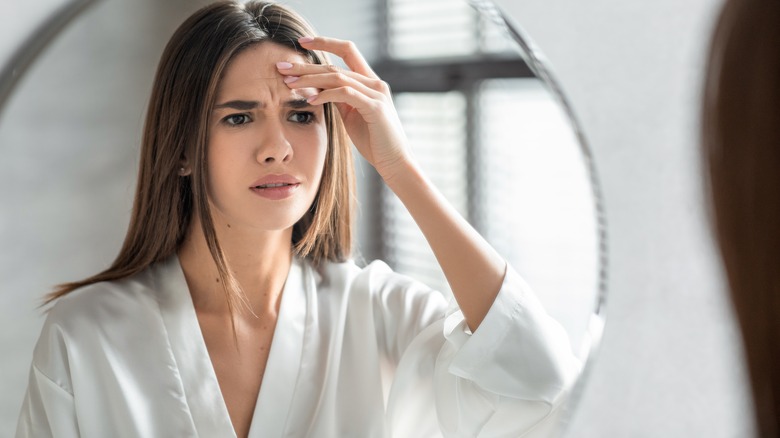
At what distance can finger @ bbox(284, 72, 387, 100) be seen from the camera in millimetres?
502

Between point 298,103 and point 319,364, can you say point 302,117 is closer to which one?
point 298,103

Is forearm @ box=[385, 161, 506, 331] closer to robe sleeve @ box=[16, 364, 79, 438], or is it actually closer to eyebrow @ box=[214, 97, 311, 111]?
eyebrow @ box=[214, 97, 311, 111]

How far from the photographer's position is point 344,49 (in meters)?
0.52

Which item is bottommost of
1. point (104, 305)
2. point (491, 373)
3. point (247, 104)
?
point (491, 373)

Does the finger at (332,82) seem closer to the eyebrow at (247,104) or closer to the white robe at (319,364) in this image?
the eyebrow at (247,104)

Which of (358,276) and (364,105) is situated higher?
(364,105)

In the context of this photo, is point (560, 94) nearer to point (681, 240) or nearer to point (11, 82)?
point (681, 240)

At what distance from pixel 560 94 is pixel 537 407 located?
8.9 inches

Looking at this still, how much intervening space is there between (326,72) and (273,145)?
6 cm

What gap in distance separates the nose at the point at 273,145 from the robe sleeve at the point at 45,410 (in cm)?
18

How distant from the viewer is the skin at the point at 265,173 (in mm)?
495

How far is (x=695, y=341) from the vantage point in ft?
2.24

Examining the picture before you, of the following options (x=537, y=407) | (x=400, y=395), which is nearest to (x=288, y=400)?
(x=400, y=395)

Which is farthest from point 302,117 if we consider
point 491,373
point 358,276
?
point 491,373
